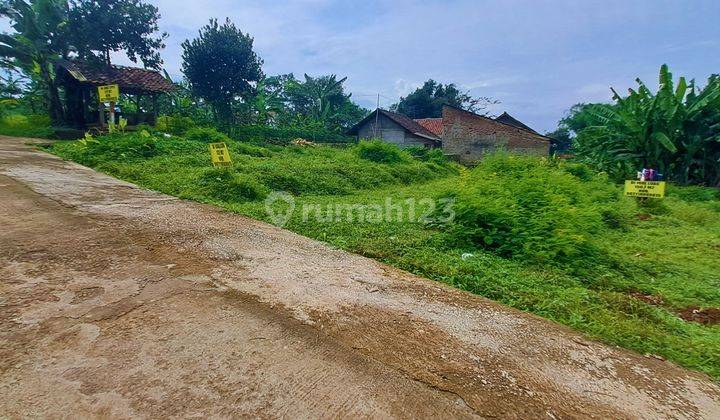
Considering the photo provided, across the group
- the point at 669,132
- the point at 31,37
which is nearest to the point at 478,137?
the point at 669,132

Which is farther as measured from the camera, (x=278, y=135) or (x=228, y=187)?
(x=278, y=135)

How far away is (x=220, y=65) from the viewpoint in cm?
2161

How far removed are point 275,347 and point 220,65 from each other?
23.1m

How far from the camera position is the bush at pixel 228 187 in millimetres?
6180

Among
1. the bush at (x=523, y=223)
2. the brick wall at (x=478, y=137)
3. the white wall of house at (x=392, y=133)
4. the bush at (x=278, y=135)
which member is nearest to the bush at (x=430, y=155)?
the brick wall at (x=478, y=137)

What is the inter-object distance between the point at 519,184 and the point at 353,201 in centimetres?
297

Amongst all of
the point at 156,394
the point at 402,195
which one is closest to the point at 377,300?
the point at 156,394

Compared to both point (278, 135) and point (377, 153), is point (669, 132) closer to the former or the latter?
point (377, 153)

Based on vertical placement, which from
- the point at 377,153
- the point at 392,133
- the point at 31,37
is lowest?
the point at 377,153

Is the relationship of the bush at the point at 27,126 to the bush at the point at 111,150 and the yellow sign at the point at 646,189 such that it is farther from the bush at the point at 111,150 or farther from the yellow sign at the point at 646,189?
the yellow sign at the point at 646,189

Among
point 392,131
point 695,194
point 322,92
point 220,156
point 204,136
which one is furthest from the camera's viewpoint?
point 322,92

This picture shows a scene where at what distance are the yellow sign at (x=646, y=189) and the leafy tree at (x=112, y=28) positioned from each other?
77.9 feet

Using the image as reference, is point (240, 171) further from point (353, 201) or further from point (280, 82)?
point (280, 82)

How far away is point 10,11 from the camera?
13875 mm
